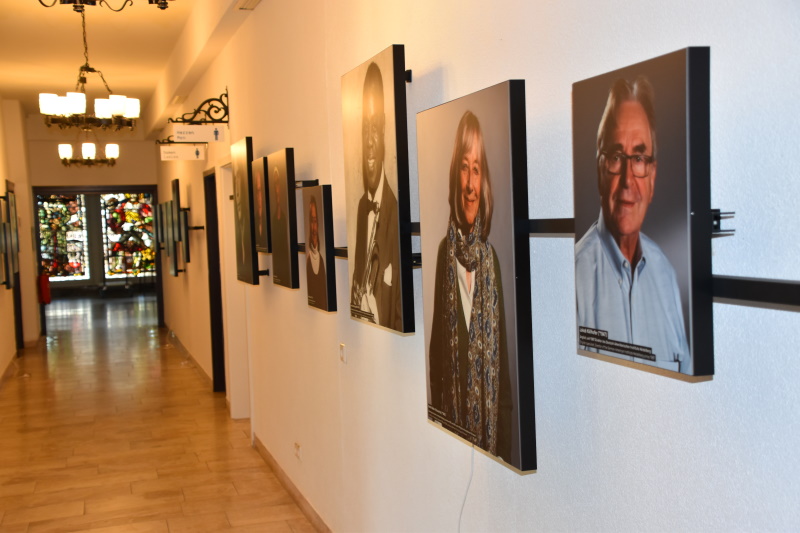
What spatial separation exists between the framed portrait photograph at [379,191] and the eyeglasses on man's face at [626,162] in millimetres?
1454

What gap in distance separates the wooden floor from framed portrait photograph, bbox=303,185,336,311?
190 centimetres

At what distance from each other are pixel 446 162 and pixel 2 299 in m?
10.9

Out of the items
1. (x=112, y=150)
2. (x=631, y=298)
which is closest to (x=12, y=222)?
(x=112, y=150)

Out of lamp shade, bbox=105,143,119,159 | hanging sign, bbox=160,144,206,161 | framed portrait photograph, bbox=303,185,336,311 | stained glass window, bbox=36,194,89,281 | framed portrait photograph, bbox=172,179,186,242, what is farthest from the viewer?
stained glass window, bbox=36,194,89,281

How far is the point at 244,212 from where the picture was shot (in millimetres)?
6465

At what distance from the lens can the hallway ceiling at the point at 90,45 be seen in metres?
8.49

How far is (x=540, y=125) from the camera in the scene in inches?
94.3

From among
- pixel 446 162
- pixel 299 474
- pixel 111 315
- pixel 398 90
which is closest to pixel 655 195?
pixel 446 162

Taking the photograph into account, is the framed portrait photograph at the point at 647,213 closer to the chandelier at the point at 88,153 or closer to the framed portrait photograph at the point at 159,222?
the chandelier at the point at 88,153

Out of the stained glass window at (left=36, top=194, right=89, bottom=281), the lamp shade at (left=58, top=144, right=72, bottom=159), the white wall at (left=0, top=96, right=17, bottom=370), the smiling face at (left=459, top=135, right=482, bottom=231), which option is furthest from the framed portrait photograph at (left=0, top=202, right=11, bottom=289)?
the stained glass window at (left=36, top=194, right=89, bottom=281)

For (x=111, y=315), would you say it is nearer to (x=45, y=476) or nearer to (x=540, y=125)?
(x=45, y=476)

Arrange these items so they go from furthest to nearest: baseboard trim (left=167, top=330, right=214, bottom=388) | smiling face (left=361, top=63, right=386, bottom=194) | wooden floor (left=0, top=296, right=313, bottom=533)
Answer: baseboard trim (left=167, top=330, right=214, bottom=388)
wooden floor (left=0, top=296, right=313, bottom=533)
smiling face (left=361, top=63, right=386, bottom=194)

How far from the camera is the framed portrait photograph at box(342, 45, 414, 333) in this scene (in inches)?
125

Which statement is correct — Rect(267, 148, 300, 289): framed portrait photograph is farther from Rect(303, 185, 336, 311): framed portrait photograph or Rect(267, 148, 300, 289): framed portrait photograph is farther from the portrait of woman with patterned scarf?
the portrait of woman with patterned scarf
